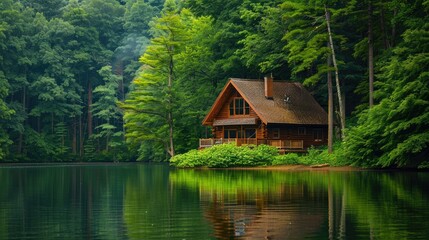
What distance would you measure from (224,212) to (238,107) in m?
47.0

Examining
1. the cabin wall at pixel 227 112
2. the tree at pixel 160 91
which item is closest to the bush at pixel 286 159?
the cabin wall at pixel 227 112

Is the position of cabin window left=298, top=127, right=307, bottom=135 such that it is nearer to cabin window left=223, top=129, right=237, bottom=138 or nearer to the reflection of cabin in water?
the reflection of cabin in water

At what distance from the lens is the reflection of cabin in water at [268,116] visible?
6750 centimetres

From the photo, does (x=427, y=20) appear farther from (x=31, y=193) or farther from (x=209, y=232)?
(x=209, y=232)

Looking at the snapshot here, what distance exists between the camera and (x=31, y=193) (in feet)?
113

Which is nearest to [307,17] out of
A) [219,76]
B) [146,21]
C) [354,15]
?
[354,15]

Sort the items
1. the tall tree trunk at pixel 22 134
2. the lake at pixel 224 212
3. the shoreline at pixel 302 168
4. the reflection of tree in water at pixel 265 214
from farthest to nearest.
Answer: the tall tree trunk at pixel 22 134
the shoreline at pixel 302 168
the lake at pixel 224 212
the reflection of tree in water at pixel 265 214

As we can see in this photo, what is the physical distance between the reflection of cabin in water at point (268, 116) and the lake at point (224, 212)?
1226 inches

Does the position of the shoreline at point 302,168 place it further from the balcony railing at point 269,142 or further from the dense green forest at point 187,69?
the balcony railing at point 269,142

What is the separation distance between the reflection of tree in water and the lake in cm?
2

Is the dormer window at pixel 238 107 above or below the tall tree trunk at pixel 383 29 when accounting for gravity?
below

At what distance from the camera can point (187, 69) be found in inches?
3157

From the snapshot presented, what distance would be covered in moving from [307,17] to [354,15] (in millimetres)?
6606

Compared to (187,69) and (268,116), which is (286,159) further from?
(187,69)
